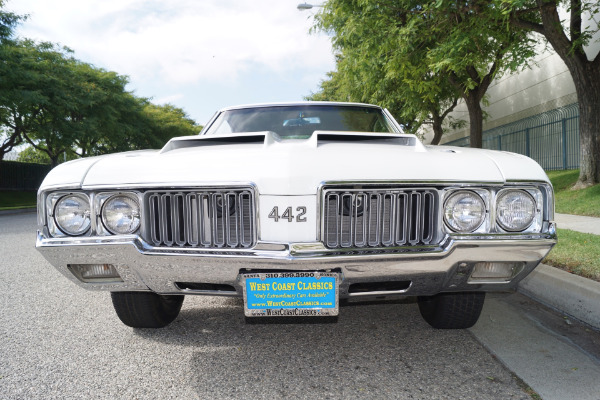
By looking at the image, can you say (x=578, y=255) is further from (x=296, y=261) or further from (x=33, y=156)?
(x=33, y=156)

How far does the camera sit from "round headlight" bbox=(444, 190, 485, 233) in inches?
93.3

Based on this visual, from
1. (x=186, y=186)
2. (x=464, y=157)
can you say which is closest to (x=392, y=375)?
(x=464, y=157)

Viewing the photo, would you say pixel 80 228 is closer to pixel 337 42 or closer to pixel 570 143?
pixel 337 42

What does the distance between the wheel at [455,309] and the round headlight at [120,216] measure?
1839 mm

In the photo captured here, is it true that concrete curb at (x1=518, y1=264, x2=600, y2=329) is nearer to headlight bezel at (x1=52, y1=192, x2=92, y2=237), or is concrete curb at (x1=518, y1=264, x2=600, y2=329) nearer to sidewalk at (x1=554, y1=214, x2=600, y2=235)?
sidewalk at (x1=554, y1=214, x2=600, y2=235)

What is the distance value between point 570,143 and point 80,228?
17844 millimetres

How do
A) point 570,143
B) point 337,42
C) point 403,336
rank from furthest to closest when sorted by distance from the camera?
point 570,143 → point 337,42 → point 403,336

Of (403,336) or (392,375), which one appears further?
(403,336)

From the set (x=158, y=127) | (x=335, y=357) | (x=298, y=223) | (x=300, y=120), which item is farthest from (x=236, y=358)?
(x=158, y=127)

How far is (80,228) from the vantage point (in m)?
2.42

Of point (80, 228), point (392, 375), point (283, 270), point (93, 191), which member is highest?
point (93, 191)

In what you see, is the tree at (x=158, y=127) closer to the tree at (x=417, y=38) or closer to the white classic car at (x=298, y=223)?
the tree at (x=417, y=38)

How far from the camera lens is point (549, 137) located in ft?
59.1

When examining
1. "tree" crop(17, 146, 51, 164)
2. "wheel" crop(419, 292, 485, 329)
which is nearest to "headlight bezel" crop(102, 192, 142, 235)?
"wheel" crop(419, 292, 485, 329)
